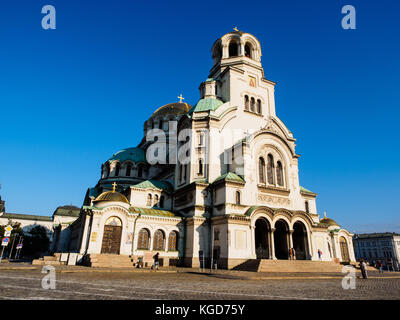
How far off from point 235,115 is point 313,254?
1841 centimetres

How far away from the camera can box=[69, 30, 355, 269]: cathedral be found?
25.5 metres

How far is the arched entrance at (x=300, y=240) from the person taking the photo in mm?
28219

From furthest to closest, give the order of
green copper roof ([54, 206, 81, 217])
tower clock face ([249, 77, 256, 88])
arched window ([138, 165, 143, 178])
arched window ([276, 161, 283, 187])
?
1. green copper roof ([54, 206, 81, 217])
2. arched window ([138, 165, 143, 178])
3. tower clock face ([249, 77, 256, 88])
4. arched window ([276, 161, 283, 187])

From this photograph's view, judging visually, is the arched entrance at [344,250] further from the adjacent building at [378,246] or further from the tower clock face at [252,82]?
the adjacent building at [378,246]

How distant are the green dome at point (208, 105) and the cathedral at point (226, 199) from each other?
0.46ft

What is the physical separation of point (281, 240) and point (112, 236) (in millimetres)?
17852

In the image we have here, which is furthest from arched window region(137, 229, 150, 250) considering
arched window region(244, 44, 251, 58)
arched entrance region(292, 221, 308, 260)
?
arched window region(244, 44, 251, 58)

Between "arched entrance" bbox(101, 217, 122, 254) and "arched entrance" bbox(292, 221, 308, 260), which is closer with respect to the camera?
"arched entrance" bbox(101, 217, 122, 254)

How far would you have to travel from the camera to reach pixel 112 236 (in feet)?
83.8

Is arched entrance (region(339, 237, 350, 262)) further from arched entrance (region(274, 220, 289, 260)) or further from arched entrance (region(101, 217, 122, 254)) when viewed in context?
arched entrance (region(101, 217, 122, 254))

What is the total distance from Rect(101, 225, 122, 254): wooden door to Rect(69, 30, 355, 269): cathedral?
0.30 ft

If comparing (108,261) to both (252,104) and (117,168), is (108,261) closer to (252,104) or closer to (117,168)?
(117,168)

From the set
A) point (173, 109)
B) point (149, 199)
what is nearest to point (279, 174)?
point (149, 199)
